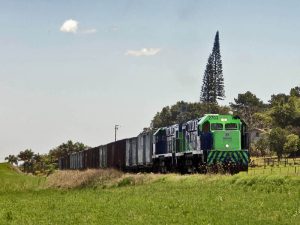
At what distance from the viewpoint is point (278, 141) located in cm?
10119

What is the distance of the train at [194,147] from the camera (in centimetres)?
4184

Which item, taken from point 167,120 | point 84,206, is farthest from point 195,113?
point 84,206

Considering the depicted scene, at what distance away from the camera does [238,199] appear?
23312 mm

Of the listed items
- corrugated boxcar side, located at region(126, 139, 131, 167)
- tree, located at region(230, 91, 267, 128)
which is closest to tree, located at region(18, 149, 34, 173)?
tree, located at region(230, 91, 267, 128)

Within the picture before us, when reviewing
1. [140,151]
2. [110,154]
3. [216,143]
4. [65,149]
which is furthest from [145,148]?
[65,149]

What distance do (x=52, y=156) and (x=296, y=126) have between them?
2762 inches

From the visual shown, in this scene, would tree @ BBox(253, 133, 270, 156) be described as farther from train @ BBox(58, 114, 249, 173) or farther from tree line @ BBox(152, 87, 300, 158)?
train @ BBox(58, 114, 249, 173)

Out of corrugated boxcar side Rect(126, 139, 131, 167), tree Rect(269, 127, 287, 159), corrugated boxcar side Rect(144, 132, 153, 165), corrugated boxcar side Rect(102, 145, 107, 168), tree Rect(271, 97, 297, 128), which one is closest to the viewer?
corrugated boxcar side Rect(144, 132, 153, 165)

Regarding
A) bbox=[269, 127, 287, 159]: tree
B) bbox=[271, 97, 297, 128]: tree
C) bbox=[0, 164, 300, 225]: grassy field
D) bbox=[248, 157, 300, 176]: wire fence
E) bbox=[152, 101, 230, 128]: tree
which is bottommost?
bbox=[0, 164, 300, 225]: grassy field

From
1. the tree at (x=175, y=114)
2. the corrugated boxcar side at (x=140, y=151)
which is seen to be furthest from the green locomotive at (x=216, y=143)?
the tree at (x=175, y=114)

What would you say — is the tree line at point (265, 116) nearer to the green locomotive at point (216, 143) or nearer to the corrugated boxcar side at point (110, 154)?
the corrugated boxcar side at point (110, 154)

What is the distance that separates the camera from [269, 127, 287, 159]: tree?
3957 inches

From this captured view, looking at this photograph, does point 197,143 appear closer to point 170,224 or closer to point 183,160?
point 183,160

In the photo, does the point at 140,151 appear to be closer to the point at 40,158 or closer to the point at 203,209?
Result: the point at 203,209
